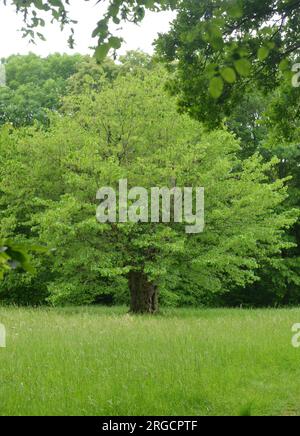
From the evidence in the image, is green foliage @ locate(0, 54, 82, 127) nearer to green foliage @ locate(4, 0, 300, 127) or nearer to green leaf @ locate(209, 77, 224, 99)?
green foliage @ locate(4, 0, 300, 127)

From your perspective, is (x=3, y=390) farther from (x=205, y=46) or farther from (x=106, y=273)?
(x=106, y=273)

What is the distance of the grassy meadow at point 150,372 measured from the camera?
244 inches

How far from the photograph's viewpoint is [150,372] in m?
7.34

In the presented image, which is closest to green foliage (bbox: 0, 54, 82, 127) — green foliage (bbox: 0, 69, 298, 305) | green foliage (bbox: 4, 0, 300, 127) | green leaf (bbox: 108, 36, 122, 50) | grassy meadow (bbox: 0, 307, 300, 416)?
green foliage (bbox: 0, 69, 298, 305)

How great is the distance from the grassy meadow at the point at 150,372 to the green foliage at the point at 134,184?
5.49 m

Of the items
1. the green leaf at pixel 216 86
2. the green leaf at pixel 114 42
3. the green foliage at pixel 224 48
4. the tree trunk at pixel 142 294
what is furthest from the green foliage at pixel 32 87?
the green leaf at pixel 216 86

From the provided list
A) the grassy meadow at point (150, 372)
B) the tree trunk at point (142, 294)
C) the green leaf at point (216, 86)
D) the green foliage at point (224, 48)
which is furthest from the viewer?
the tree trunk at point (142, 294)

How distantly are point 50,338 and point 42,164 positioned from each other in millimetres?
9494

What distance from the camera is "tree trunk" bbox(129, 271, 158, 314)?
59.9 feet

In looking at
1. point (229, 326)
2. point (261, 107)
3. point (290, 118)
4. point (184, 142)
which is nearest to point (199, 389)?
point (229, 326)

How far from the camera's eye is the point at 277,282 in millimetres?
29375

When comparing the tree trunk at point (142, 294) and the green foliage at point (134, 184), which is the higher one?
the green foliage at point (134, 184)

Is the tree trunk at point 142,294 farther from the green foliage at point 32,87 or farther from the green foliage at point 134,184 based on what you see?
the green foliage at point 32,87

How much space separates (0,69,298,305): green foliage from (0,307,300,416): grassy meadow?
5.49m
